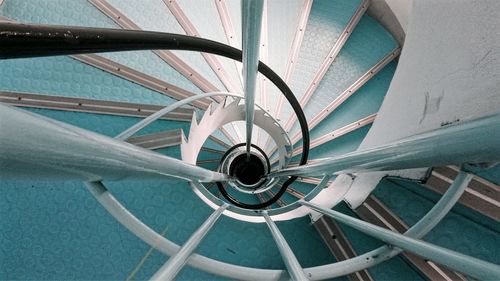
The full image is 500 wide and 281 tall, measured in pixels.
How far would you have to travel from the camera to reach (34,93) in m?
1.68

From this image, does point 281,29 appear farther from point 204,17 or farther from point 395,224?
point 395,224

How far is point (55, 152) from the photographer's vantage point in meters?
0.30

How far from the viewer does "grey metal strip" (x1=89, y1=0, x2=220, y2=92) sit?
2.02 meters

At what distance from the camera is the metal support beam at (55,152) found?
0.25 m

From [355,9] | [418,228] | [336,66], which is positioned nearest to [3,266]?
[418,228]

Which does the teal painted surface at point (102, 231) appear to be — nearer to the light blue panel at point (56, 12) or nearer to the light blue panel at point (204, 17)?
the light blue panel at point (56, 12)

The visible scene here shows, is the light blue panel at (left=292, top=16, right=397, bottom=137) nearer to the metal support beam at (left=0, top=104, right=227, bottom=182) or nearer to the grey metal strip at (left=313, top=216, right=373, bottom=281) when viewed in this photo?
the grey metal strip at (left=313, top=216, right=373, bottom=281)

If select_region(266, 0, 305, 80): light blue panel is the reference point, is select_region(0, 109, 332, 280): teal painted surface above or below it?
below

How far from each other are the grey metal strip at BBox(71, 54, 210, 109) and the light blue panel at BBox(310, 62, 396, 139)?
4.84 ft

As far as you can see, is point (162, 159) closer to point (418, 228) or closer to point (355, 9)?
A: point (418, 228)

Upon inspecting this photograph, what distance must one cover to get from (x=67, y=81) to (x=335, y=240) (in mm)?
1900

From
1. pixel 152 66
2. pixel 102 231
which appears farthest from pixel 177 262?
pixel 152 66

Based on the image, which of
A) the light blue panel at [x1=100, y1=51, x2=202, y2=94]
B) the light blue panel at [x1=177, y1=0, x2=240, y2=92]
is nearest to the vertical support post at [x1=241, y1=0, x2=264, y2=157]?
the light blue panel at [x1=100, y1=51, x2=202, y2=94]

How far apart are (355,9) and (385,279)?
225 cm
